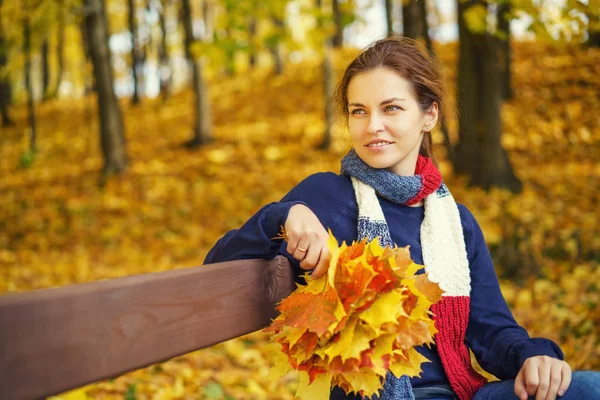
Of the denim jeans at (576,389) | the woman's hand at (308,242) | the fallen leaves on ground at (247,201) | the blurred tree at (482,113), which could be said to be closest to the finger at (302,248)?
the woman's hand at (308,242)

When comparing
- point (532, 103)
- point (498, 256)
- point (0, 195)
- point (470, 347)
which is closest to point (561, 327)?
point (498, 256)

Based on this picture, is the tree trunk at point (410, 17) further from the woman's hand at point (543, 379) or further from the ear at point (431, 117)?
the woman's hand at point (543, 379)

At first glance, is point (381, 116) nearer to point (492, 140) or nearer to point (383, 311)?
point (383, 311)

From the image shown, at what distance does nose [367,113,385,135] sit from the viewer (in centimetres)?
195

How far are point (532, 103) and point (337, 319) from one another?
1083 centimetres

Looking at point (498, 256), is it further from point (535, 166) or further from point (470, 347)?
point (470, 347)

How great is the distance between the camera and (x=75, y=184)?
1062cm

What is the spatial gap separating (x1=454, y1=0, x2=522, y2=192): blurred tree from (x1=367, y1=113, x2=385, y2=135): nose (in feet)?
20.6

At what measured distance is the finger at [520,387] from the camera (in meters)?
1.78

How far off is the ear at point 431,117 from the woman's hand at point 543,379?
0.87m

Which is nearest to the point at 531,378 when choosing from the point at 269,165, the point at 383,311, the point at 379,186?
the point at 383,311

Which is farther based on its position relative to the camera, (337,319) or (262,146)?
(262,146)

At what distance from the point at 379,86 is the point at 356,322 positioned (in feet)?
2.84

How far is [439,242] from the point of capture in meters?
2.00
